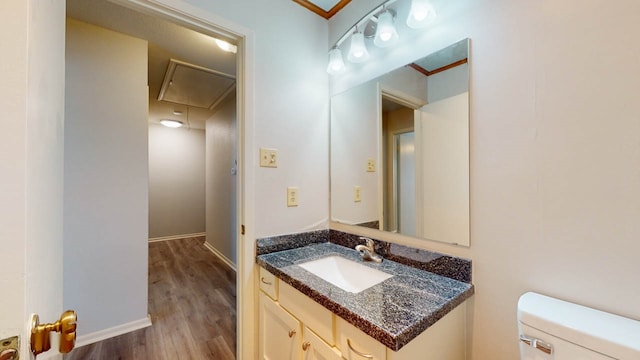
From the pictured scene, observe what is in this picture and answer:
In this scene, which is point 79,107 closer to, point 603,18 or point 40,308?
point 40,308

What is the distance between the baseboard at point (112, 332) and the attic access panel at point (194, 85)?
7.73 ft

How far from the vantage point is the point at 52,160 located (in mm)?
681

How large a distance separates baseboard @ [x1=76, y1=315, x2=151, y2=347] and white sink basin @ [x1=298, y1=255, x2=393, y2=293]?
1.74 metres

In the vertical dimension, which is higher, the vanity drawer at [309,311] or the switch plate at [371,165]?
the switch plate at [371,165]

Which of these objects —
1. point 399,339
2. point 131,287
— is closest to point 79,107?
point 131,287

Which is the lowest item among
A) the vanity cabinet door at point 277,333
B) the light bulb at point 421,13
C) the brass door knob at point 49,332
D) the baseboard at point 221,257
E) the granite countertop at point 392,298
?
the baseboard at point 221,257

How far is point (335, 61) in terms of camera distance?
163 centimetres

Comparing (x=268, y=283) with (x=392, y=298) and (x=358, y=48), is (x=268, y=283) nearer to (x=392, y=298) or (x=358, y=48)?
(x=392, y=298)

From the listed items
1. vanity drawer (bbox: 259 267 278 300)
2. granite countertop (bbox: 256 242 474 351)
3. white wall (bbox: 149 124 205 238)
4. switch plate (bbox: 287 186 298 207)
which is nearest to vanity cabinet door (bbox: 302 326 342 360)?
granite countertop (bbox: 256 242 474 351)

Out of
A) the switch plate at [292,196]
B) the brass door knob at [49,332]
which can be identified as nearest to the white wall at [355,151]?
the switch plate at [292,196]

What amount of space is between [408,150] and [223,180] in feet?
10.2

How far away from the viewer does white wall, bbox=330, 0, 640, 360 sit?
730mm

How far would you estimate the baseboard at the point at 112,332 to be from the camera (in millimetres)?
1829

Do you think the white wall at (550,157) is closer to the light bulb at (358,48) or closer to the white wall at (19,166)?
the light bulb at (358,48)
